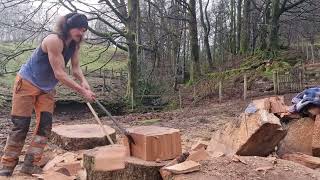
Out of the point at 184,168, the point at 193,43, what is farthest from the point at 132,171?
the point at 193,43

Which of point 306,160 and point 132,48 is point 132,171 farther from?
point 132,48

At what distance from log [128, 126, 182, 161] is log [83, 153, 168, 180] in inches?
2.9

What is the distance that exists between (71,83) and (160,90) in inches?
506

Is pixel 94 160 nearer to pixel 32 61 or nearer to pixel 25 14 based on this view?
pixel 32 61

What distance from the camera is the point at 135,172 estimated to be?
370cm

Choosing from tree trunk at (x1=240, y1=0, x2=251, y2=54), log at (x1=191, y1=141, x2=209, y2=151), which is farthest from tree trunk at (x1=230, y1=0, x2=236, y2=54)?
log at (x1=191, y1=141, x2=209, y2=151)

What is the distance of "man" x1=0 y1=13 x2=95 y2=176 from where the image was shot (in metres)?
3.98

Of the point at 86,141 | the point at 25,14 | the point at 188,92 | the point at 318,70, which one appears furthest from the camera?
the point at 188,92

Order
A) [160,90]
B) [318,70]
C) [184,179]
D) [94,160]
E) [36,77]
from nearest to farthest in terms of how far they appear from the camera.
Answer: [184,179]
[94,160]
[36,77]
[318,70]
[160,90]

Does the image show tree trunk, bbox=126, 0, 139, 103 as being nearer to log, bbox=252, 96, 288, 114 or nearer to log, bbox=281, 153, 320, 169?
log, bbox=252, 96, 288, 114

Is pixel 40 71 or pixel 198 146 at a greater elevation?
pixel 40 71

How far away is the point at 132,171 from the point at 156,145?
0.32 meters

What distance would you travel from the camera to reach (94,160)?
3.85m

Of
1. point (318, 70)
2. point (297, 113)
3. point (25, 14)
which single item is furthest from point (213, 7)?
point (297, 113)
